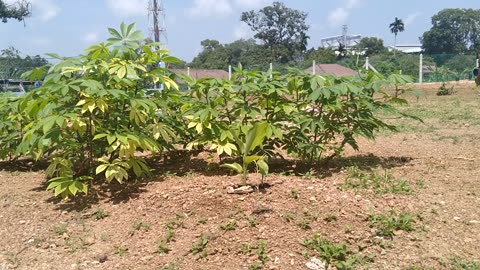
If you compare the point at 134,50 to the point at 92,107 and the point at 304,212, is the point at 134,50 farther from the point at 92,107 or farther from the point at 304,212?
the point at 304,212

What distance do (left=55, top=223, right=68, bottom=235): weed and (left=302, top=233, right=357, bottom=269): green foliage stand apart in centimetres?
151

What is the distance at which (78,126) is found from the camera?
334 centimetres

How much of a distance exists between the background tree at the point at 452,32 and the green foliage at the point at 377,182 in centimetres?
6829

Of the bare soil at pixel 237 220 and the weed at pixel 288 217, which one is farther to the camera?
the weed at pixel 288 217

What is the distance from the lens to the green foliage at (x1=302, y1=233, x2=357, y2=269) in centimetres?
255

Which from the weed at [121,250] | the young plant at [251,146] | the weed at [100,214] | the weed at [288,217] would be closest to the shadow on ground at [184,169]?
the weed at [100,214]

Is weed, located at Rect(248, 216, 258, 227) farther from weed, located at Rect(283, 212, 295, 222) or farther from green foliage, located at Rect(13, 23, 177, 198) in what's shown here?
green foliage, located at Rect(13, 23, 177, 198)

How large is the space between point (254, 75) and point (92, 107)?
1.18m

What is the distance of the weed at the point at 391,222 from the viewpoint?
277cm

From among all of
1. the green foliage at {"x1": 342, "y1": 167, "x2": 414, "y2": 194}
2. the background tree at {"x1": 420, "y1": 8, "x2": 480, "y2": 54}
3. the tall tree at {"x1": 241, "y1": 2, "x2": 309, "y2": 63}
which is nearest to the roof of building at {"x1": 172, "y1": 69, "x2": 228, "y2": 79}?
the green foliage at {"x1": 342, "y1": 167, "x2": 414, "y2": 194}

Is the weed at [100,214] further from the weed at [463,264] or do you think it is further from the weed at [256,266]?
the weed at [463,264]

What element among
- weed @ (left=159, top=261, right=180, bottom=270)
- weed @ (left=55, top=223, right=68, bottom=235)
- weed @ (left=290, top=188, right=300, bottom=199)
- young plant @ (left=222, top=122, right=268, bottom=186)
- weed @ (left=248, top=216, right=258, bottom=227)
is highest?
young plant @ (left=222, top=122, right=268, bottom=186)

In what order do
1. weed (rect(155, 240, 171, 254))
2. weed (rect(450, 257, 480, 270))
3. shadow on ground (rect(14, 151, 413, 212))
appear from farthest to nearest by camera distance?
shadow on ground (rect(14, 151, 413, 212)), weed (rect(155, 240, 171, 254)), weed (rect(450, 257, 480, 270))

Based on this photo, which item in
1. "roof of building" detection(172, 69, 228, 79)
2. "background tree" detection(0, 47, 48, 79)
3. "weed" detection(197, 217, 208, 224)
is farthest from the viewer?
"background tree" detection(0, 47, 48, 79)
